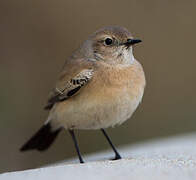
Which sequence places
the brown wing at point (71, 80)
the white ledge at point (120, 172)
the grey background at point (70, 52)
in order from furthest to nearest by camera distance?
the grey background at point (70, 52) → the brown wing at point (71, 80) → the white ledge at point (120, 172)

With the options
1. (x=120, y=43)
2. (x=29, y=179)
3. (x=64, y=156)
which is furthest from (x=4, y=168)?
(x=29, y=179)

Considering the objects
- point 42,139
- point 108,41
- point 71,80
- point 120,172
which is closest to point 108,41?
point 108,41

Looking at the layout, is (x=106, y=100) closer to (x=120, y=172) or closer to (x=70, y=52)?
(x=120, y=172)

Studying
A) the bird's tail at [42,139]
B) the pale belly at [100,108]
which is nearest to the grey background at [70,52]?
the bird's tail at [42,139]

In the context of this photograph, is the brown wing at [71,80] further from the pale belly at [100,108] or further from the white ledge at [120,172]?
the white ledge at [120,172]

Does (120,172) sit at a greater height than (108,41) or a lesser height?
lesser

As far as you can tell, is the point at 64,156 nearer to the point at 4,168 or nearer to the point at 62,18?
the point at 4,168

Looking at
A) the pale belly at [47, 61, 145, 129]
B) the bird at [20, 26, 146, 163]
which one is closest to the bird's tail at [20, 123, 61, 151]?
the bird at [20, 26, 146, 163]
